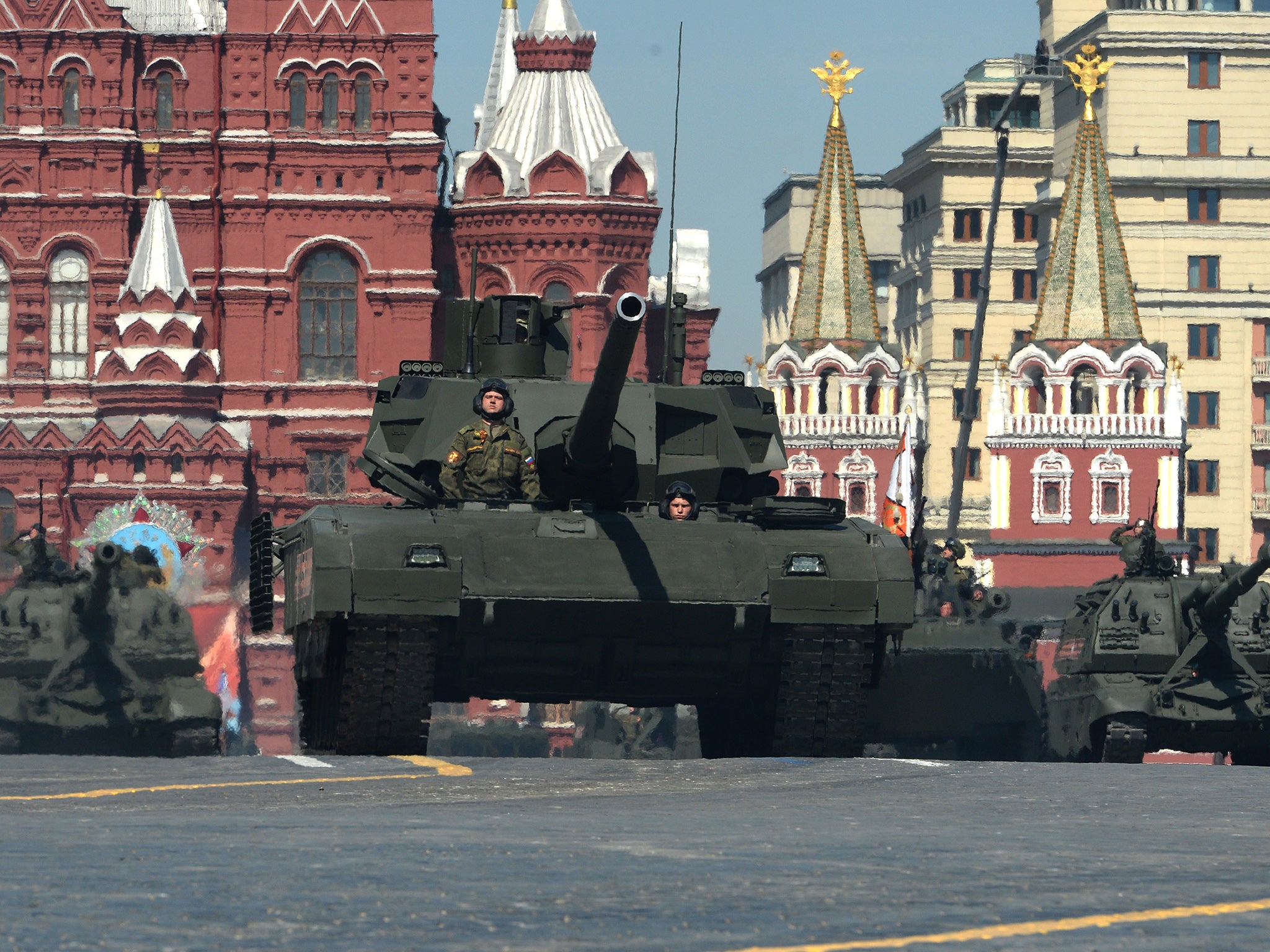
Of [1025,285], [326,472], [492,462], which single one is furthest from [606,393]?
[1025,285]

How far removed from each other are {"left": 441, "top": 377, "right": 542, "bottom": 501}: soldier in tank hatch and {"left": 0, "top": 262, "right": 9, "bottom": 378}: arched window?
148ft

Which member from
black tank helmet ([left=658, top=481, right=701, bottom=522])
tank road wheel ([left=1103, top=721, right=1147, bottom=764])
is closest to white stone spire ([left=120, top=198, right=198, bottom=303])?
tank road wheel ([left=1103, top=721, right=1147, bottom=764])

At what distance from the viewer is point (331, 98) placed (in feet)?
195

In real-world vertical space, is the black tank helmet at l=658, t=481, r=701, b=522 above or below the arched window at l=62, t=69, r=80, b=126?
below

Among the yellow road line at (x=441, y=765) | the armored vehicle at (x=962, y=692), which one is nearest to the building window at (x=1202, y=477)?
the armored vehicle at (x=962, y=692)

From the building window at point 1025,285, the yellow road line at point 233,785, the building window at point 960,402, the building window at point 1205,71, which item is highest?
the building window at point 1205,71

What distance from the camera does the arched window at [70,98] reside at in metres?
59.1

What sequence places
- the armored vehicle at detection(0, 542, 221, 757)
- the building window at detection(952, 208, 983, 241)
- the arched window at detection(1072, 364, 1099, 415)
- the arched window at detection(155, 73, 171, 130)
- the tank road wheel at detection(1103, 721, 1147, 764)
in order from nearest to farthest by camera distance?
the tank road wheel at detection(1103, 721, 1147, 764), the armored vehicle at detection(0, 542, 221, 757), the arched window at detection(155, 73, 171, 130), the arched window at detection(1072, 364, 1099, 415), the building window at detection(952, 208, 983, 241)

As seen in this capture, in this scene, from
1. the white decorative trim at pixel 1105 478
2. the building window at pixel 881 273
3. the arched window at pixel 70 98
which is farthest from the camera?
the building window at pixel 881 273

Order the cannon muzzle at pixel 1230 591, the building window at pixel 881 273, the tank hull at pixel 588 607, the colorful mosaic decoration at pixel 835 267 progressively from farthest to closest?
the building window at pixel 881 273 < the colorful mosaic decoration at pixel 835 267 < the cannon muzzle at pixel 1230 591 < the tank hull at pixel 588 607

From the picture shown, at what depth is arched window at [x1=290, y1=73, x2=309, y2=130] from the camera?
59.5 m

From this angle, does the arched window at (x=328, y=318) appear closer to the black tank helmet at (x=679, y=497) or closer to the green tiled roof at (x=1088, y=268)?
the green tiled roof at (x=1088, y=268)

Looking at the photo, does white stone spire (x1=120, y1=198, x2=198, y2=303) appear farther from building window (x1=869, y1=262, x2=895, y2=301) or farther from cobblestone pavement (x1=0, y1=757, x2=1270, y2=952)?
building window (x1=869, y1=262, x2=895, y2=301)

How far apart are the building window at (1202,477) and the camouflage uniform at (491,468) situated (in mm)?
76506
